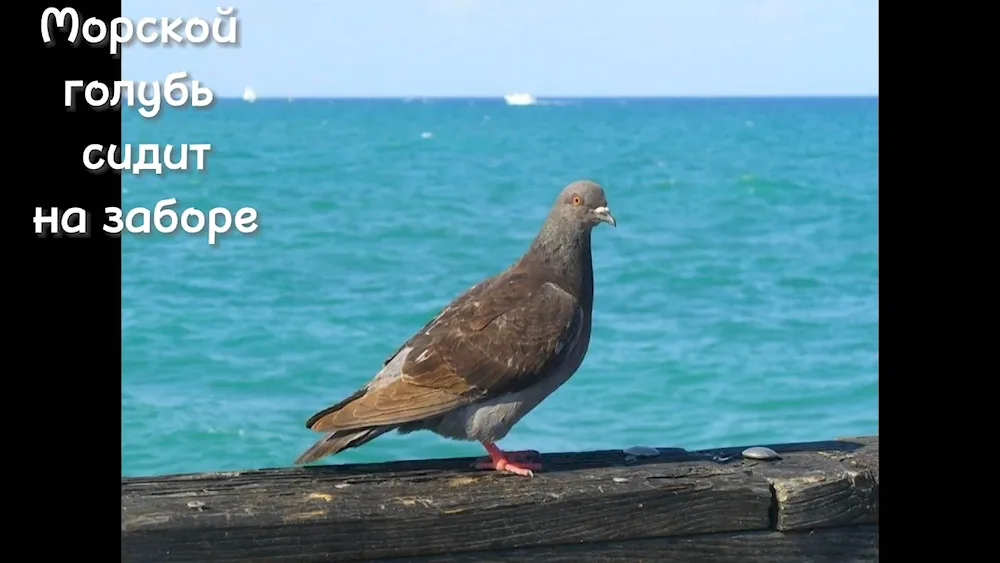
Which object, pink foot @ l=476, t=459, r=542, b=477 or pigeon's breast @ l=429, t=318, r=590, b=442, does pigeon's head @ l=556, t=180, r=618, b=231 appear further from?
pink foot @ l=476, t=459, r=542, b=477

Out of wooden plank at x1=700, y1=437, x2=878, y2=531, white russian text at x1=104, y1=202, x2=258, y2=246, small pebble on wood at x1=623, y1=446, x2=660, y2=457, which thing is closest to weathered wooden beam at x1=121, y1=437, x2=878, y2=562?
wooden plank at x1=700, y1=437, x2=878, y2=531

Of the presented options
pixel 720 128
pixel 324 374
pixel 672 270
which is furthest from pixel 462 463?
pixel 720 128

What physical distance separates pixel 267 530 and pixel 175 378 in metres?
10.8

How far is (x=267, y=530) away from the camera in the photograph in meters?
2.35

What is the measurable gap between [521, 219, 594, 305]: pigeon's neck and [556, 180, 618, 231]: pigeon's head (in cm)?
4

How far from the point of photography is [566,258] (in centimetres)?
386

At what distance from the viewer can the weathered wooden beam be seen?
235cm

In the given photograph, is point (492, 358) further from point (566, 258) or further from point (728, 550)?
point (728, 550)

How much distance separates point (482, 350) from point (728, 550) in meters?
1.16

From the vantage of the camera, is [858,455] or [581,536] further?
[858,455]

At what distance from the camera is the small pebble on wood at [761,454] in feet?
9.53
